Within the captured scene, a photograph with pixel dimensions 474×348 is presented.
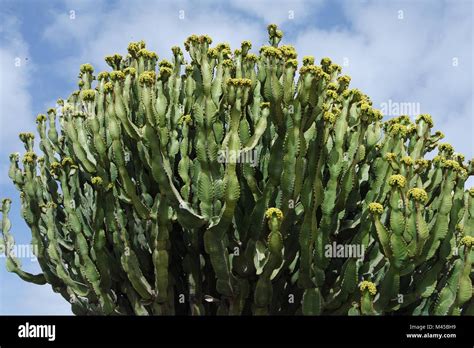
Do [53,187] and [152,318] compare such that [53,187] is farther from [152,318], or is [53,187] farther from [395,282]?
[395,282]

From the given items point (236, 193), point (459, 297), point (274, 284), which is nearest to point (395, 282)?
point (459, 297)

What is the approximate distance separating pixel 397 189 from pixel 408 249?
0.77 m

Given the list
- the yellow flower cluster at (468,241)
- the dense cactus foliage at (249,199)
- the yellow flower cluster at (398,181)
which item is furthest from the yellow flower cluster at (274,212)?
the yellow flower cluster at (468,241)

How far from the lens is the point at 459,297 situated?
314 inches

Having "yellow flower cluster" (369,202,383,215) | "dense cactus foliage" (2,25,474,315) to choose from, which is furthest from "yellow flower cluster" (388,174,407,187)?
"yellow flower cluster" (369,202,383,215)

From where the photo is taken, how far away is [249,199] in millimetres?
8055

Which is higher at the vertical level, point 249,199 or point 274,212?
point 249,199

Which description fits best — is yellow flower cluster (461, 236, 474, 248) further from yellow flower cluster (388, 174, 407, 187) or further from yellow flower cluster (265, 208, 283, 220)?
yellow flower cluster (265, 208, 283, 220)

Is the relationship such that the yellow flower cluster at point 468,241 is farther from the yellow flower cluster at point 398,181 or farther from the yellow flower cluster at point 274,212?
the yellow flower cluster at point 274,212

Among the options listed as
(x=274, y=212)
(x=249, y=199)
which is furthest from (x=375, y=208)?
(x=249, y=199)

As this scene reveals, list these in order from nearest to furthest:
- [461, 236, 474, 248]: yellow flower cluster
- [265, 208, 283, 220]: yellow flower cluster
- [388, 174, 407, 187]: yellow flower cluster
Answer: [265, 208, 283, 220]: yellow flower cluster, [388, 174, 407, 187]: yellow flower cluster, [461, 236, 474, 248]: yellow flower cluster

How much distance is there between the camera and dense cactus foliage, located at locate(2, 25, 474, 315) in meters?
7.32

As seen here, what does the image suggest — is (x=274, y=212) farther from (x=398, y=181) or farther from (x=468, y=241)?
(x=468, y=241)

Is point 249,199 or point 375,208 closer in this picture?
point 375,208
